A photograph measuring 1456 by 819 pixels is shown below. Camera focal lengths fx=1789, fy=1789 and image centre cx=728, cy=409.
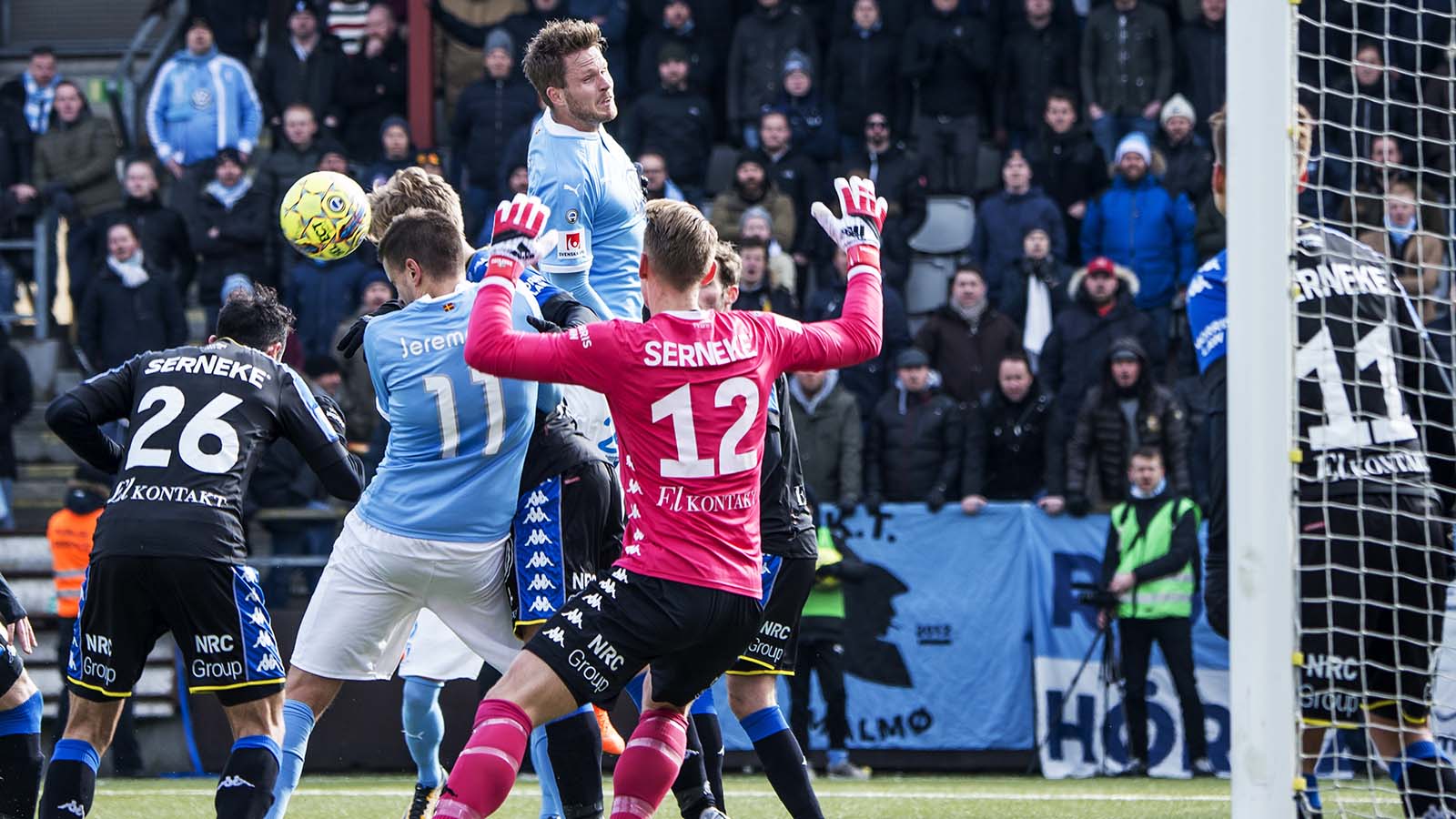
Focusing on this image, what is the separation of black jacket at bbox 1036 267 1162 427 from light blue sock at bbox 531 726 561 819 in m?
7.26

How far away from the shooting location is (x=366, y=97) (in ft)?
54.9

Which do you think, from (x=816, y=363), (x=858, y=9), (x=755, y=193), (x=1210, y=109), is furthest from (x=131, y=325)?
(x=816, y=363)

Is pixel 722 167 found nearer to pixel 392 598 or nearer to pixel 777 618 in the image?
pixel 777 618

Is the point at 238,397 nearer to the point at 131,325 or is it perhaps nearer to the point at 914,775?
the point at 914,775

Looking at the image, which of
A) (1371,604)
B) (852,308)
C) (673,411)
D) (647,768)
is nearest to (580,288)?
(852,308)

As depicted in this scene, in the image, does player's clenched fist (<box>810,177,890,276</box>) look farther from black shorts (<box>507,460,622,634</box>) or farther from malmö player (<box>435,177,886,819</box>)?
black shorts (<box>507,460,622,634</box>)

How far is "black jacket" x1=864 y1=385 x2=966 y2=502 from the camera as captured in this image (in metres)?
13.1

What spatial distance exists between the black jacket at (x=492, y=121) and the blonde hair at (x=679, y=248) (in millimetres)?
10079

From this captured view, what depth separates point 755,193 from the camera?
14625mm

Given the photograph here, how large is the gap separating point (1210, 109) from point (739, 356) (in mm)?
10729

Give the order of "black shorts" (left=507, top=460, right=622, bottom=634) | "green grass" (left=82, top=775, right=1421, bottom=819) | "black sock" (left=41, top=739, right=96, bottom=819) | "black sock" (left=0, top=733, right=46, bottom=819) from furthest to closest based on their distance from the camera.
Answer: "green grass" (left=82, top=775, right=1421, bottom=819) < "black sock" (left=0, top=733, right=46, bottom=819) < "black shorts" (left=507, top=460, right=622, bottom=634) < "black sock" (left=41, top=739, right=96, bottom=819)

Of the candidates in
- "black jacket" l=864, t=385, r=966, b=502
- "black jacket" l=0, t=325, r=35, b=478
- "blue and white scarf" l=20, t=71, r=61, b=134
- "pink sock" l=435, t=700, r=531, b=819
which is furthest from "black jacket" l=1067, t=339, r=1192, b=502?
"blue and white scarf" l=20, t=71, r=61, b=134

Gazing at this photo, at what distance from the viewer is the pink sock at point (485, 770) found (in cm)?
523

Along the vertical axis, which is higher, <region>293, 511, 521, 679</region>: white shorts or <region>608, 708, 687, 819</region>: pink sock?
<region>293, 511, 521, 679</region>: white shorts
